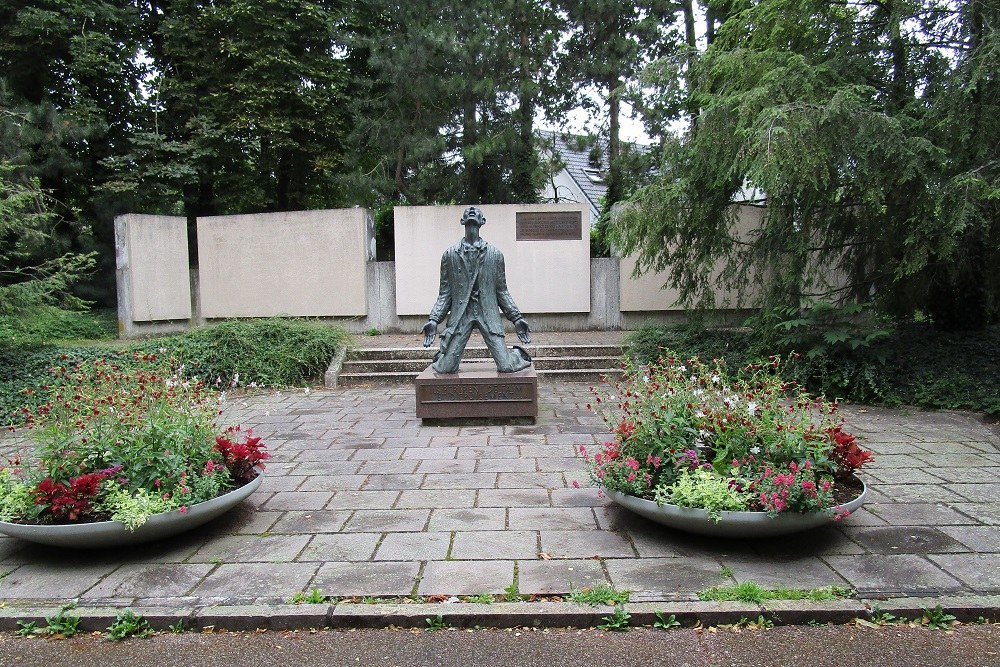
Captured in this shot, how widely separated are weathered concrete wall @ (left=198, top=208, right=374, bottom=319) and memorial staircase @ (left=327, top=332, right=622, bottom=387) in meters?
2.37

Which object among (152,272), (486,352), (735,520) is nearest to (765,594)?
(735,520)

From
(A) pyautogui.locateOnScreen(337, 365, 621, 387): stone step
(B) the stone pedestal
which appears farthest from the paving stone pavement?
(A) pyautogui.locateOnScreen(337, 365, 621, 387): stone step

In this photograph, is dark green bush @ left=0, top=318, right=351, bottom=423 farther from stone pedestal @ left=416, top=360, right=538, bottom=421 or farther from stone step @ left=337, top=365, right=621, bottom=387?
stone pedestal @ left=416, top=360, right=538, bottom=421

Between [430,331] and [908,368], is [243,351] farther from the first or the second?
[908,368]

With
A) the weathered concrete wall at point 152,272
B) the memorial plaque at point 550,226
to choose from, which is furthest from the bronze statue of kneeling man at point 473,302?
the weathered concrete wall at point 152,272

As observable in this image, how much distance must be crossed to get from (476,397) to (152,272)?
8796 mm

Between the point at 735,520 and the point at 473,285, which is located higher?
the point at 473,285

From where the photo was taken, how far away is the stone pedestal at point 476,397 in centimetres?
682

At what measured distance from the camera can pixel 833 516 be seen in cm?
356

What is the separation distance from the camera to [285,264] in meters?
13.0

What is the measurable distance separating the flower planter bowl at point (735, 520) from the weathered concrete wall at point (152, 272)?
1157 cm

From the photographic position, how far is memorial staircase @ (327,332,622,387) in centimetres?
998

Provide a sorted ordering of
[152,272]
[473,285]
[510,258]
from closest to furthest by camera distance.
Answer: [473,285] < [152,272] < [510,258]

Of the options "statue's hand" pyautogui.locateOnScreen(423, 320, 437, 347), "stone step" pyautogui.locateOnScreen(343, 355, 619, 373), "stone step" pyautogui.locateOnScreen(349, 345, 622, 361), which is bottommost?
"stone step" pyautogui.locateOnScreen(343, 355, 619, 373)
